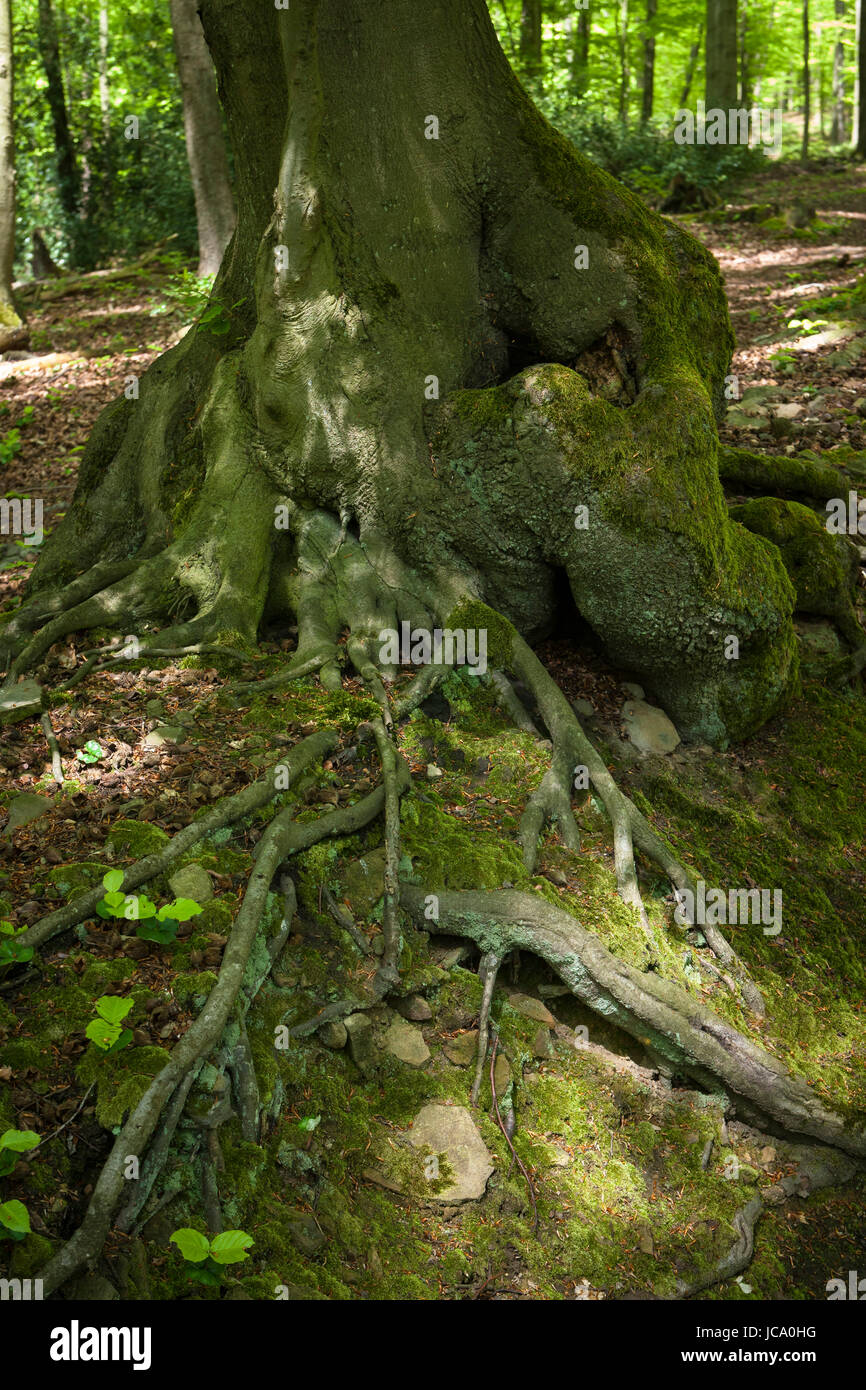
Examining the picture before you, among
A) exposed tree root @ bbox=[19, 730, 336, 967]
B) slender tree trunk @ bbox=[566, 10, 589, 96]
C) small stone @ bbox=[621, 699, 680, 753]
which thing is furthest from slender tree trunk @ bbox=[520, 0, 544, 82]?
exposed tree root @ bbox=[19, 730, 336, 967]

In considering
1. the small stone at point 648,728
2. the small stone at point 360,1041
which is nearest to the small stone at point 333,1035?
the small stone at point 360,1041

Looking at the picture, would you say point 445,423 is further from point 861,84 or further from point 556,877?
point 861,84

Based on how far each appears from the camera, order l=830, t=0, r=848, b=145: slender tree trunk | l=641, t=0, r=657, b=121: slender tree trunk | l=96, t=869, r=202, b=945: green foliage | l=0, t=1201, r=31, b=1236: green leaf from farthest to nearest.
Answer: l=830, t=0, r=848, b=145: slender tree trunk → l=641, t=0, r=657, b=121: slender tree trunk → l=96, t=869, r=202, b=945: green foliage → l=0, t=1201, r=31, b=1236: green leaf

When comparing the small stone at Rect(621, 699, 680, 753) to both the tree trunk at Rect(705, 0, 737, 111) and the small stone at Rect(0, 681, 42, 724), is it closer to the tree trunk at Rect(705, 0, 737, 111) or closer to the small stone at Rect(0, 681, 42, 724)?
the small stone at Rect(0, 681, 42, 724)

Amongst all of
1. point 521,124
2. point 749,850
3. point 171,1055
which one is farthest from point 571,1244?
point 521,124

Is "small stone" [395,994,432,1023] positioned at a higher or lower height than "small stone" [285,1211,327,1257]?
higher

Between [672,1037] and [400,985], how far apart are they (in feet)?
3.96

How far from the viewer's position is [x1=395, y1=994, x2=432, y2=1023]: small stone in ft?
13.4

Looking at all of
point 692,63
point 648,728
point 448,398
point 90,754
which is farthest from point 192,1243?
point 692,63

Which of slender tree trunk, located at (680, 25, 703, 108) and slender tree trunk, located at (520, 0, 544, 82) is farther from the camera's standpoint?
slender tree trunk, located at (680, 25, 703, 108)

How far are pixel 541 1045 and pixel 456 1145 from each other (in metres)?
0.62

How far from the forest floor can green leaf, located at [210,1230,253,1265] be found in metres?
0.20

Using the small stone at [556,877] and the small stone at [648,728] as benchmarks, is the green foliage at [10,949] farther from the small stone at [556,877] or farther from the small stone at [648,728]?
the small stone at [648,728]

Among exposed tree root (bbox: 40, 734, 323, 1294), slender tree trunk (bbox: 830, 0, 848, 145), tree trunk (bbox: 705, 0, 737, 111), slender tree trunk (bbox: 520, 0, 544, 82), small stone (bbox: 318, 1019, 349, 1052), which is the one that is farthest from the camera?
slender tree trunk (bbox: 830, 0, 848, 145)
